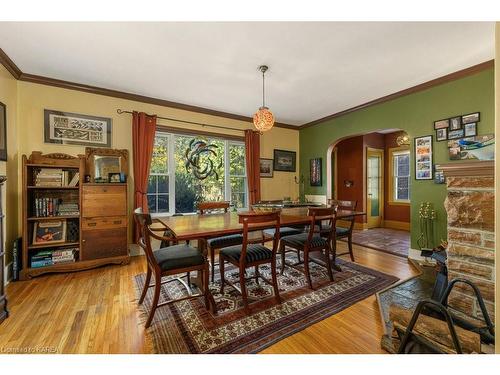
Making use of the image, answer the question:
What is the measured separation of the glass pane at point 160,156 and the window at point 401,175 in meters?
5.75

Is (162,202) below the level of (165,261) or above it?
above

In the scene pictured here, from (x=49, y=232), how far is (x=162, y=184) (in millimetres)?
1646

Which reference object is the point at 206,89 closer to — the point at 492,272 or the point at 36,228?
the point at 36,228

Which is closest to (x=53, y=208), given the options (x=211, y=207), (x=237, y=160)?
(x=211, y=207)

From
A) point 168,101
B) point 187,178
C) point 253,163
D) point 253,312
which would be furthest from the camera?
point 253,163

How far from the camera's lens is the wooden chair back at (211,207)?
3141 millimetres

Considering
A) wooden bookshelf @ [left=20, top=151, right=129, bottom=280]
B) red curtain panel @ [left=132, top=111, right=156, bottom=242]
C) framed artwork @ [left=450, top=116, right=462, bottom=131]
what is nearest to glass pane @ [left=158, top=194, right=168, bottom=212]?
red curtain panel @ [left=132, top=111, right=156, bottom=242]

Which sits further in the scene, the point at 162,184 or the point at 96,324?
the point at 162,184

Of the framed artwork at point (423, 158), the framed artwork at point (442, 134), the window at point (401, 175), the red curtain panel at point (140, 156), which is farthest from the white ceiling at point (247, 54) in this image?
the window at point (401, 175)

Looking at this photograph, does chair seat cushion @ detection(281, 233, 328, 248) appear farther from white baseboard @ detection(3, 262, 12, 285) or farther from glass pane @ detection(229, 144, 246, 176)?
white baseboard @ detection(3, 262, 12, 285)

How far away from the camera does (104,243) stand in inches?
121

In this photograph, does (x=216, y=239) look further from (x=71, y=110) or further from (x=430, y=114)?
(x=430, y=114)

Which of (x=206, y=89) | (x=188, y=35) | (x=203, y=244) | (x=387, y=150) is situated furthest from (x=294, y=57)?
(x=387, y=150)

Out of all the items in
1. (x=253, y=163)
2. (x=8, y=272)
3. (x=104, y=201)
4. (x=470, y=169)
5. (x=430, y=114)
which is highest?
(x=430, y=114)
